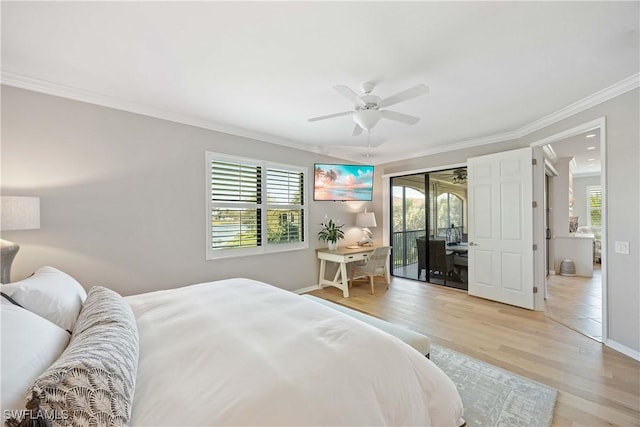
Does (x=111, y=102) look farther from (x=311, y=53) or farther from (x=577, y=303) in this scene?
(x=577, y=303)

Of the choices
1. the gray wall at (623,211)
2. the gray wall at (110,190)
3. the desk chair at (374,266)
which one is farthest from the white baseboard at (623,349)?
the gray wall at (110,190)

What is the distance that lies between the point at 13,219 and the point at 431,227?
5.40 metres

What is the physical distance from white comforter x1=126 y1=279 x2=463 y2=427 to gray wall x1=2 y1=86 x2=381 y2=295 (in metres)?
1.45

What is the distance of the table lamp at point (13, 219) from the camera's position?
185 cm

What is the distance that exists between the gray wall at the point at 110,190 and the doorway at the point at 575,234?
4.23m

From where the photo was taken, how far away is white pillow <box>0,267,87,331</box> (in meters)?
1.33

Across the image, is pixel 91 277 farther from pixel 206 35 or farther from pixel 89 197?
pixel 206 35

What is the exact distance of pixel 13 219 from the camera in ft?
6.14

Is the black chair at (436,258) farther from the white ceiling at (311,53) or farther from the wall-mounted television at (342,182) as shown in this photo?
the white ceiling at (311,53)

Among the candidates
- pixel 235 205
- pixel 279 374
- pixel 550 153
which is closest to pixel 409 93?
pixel 279 374

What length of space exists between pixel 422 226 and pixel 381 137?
2.14m

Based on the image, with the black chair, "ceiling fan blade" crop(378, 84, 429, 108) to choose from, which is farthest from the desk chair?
"ceiling fan blade" crop(378, 84, 429, 108)

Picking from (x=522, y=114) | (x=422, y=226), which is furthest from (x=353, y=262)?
(x=522, y=114)

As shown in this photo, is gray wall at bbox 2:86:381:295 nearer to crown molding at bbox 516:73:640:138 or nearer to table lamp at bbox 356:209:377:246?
table lamp at bbox 356:209:377:246
